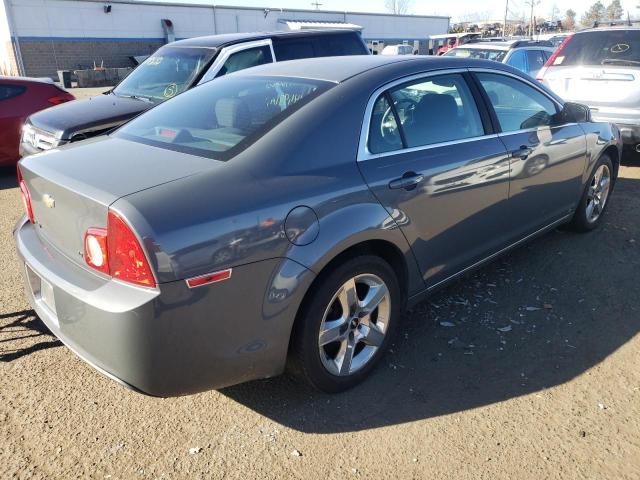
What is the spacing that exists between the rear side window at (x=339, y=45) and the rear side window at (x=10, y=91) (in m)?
4.35

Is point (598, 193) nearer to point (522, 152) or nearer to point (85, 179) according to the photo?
point (522, 152)

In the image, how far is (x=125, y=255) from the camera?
2.19m

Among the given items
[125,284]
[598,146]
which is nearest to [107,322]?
[125,284]

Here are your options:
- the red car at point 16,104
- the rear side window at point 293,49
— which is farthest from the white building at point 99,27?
A: the red car at point 16,104

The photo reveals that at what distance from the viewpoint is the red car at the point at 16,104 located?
767cm

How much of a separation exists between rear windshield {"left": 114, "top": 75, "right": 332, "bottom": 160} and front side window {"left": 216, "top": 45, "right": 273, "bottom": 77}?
359 cm

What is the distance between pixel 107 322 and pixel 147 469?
0.72m

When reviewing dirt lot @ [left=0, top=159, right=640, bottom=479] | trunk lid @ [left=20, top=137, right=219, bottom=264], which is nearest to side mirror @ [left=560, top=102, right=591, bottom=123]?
dirt lot @ [left=0, top=159, right=640, bottom=479]

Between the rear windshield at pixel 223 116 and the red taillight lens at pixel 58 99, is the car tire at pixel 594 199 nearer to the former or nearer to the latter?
the rear windshield at pixel 223 116

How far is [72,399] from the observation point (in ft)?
9.52

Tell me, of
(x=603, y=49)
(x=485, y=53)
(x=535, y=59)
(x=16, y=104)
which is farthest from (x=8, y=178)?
(x=535, y=59)

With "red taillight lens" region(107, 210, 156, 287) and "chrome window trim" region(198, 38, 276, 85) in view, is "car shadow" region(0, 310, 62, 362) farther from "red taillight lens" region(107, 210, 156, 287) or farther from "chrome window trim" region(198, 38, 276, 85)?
"chrome window trim" region(198, 38, 276, 85)

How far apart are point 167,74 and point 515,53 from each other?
24.0 ft

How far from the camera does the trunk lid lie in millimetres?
2338
